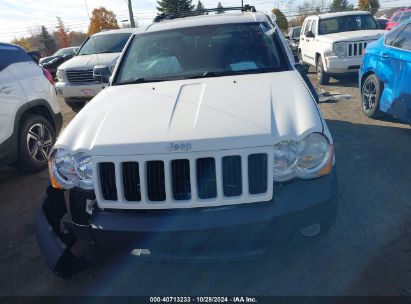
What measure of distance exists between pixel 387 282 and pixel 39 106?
4.78 metres

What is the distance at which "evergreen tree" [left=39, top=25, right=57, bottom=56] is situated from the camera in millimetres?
54281

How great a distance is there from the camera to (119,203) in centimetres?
228

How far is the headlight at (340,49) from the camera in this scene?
8.65 meters

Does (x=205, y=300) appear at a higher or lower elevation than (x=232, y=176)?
lower

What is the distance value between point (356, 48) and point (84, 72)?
654 cm

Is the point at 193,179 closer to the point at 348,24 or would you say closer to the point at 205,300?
the point at 205,300

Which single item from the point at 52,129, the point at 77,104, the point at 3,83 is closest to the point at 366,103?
the point at 52,129

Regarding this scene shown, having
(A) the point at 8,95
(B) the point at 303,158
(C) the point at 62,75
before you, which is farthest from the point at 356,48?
(A) the point at 8,95

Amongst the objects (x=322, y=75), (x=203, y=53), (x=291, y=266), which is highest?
(x=203, y=53)

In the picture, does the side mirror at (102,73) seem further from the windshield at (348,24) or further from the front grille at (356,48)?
the windshield at (348,24)

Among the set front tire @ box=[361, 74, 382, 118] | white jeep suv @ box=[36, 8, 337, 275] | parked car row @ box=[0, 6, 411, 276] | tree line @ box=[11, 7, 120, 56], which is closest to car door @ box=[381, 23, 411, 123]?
front tire @ box=[361, 74, 382, 118]

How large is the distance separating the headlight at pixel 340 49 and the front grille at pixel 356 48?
9 cm

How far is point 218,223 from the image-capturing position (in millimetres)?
2117

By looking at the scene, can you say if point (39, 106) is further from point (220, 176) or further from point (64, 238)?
point (220, 176)
